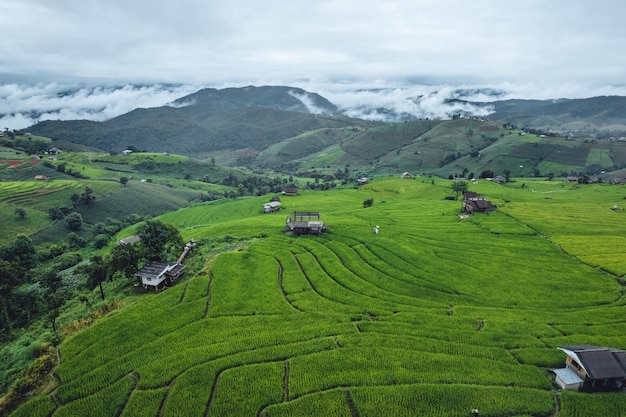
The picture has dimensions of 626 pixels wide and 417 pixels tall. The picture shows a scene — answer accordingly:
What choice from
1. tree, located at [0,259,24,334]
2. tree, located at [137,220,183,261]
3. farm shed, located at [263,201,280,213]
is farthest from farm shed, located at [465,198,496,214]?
tree, located at [0,259,24,334]

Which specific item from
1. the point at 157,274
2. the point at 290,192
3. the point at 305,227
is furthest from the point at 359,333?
the point at 290,192

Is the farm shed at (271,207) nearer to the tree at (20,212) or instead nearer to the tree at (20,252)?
the tree at (20,252)

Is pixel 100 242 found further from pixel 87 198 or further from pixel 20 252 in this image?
pixel 87 198

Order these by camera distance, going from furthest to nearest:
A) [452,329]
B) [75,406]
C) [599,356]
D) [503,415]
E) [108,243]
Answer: [108,243]
[452,329]
[599,356]
[75,406]
[503,415]

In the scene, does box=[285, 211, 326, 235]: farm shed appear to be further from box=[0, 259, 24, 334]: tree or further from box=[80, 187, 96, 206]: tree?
box=[80, 187, 96, 206]: tree

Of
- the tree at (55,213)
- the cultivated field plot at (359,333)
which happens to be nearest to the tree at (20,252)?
the tree at (55,213)

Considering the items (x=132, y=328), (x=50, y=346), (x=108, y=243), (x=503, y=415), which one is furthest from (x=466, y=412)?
(x=108, y=243)

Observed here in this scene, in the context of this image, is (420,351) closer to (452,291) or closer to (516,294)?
(452,291)
